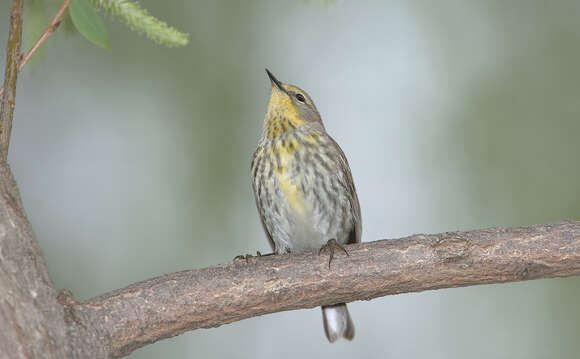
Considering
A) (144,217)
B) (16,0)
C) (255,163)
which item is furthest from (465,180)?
(16,0)

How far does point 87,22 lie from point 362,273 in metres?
1.69

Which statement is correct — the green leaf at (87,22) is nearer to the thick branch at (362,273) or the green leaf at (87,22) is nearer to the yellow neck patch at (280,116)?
the thick branch at (362,273)

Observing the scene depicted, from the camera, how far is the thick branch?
9.42ft

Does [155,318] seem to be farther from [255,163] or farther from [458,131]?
[458,131]

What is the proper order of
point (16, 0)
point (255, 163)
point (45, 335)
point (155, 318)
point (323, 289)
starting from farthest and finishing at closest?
1. point (255, 163)
2. point (323, 289)
3. point (155, 318)
4. point (16, 0)
5. point (45, 335)

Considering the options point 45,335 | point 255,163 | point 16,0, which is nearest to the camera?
point 45,335

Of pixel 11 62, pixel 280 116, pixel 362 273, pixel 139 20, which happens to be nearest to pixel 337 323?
pixel 362 273

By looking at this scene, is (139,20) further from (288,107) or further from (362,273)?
(288,107)

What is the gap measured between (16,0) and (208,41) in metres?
3.67

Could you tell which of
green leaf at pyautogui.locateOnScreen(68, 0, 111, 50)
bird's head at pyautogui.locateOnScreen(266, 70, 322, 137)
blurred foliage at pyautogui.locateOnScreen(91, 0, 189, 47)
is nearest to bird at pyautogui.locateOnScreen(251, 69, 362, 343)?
bird's head at pyautogui.locateOnScreen(266, 70, 322, 137)

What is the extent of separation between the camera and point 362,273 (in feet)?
10.0

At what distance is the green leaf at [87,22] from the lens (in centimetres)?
232

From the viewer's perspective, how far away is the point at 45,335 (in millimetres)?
2195

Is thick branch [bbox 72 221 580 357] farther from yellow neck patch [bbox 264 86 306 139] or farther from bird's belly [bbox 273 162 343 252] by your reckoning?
yellow neck patch [bbox 264 86 306 139]
